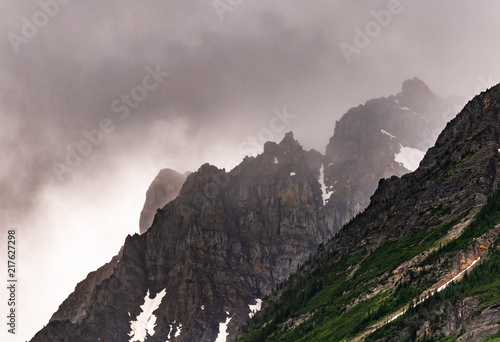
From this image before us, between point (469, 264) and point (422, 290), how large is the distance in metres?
16.7

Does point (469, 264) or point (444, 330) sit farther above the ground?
point (469, 264)

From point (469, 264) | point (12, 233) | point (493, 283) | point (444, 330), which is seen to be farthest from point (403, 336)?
point (12, 233)

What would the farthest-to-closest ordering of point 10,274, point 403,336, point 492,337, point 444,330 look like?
point 10,274 < point 403,336 < point 444,330 < point 492,337

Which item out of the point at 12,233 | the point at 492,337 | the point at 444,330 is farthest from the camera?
the point at 12,233

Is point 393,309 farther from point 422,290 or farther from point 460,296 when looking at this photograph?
point 460,296

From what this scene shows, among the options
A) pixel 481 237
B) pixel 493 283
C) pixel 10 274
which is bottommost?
pixel 493 283

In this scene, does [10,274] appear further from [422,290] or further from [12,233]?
[422,290]

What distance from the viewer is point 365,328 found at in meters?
196

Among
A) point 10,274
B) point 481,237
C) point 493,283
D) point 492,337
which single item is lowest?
point 492,337

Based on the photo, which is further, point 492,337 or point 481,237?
point 481,237

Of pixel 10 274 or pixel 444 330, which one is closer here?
pixel 444 330

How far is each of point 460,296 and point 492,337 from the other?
30.1 meters

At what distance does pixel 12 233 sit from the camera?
182 m

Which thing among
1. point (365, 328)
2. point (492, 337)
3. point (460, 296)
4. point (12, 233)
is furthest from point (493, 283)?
point (12, 233)
